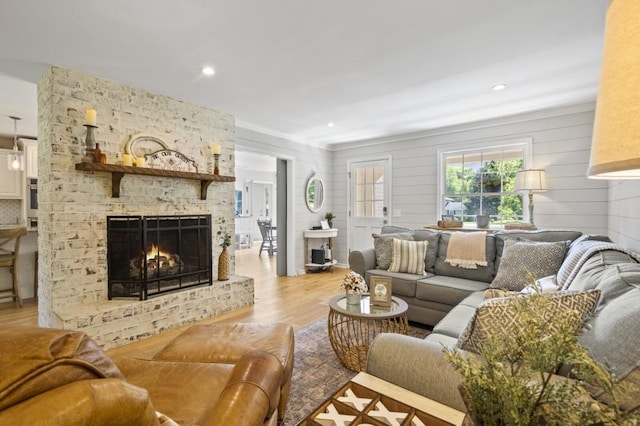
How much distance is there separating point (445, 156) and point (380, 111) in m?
1.52

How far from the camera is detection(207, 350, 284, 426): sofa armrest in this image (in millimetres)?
930

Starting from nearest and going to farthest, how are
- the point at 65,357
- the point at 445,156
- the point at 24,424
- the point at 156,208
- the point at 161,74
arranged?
1. the point at 24,424
2. the point at 65,357
3. the point at 161,74
4. the point at 156,208
5. the point at 445,156

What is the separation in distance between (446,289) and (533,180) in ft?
6.87

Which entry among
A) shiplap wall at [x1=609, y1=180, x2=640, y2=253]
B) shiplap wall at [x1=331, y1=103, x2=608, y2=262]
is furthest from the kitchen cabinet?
shiplap wall at [x1=609, y1=180, x2=640, y2=253]

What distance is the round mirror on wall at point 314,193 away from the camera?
578 cm

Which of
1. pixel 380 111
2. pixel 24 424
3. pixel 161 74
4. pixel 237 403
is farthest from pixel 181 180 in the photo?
pixel 24 424

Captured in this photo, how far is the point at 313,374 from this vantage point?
2240mm

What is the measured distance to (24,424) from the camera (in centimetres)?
50

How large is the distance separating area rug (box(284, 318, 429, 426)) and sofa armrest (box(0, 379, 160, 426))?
1.37 meters

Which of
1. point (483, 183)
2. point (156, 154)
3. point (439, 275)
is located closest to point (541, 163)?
point (483, 183)

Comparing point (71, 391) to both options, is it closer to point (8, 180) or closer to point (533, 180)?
point (533, 180)

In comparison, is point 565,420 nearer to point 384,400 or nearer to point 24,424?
point 384,400

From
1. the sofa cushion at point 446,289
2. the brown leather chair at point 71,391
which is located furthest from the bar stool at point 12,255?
the sofa cushion at point 446,289

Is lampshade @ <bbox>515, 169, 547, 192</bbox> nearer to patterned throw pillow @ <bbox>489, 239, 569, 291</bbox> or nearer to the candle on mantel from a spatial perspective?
patterned throw pillow @ <bbox>489, 239, 569, 291</bbox>
